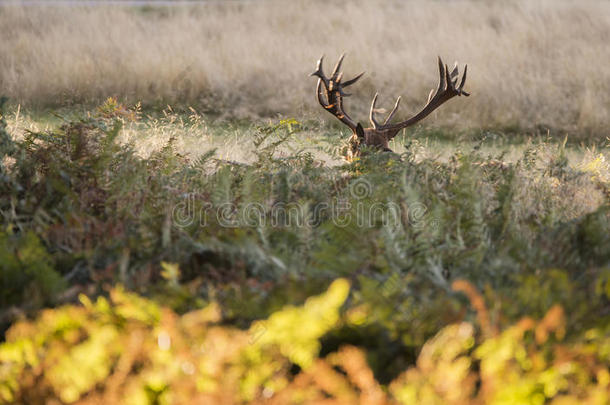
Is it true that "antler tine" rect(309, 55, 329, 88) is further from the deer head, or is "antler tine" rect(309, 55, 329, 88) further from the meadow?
the meadow

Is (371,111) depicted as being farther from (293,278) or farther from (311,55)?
(311,55)

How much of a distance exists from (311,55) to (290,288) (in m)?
12.6

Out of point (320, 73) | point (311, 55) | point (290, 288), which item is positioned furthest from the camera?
point (311, 55)

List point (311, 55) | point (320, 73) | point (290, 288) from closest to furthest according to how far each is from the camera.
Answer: point (290, 288), point (320, 73), point (311, 55)

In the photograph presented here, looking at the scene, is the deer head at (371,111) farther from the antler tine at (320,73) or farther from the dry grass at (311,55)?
the dry grass at (311,55)

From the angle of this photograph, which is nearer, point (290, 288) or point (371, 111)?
point (290, 288)

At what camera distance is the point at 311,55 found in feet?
46.4

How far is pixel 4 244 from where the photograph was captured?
2.56m

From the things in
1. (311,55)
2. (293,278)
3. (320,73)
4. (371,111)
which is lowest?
(311,55)

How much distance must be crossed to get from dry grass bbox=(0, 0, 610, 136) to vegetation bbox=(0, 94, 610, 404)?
6.45 meters

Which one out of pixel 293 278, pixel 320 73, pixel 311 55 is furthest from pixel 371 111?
pixel 311 55

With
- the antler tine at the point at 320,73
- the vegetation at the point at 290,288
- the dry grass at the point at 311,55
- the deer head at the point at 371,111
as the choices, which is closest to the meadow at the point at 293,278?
the vegetation at the point at 290,288

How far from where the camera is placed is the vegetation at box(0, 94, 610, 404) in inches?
72.3

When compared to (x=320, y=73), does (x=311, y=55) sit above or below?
below
